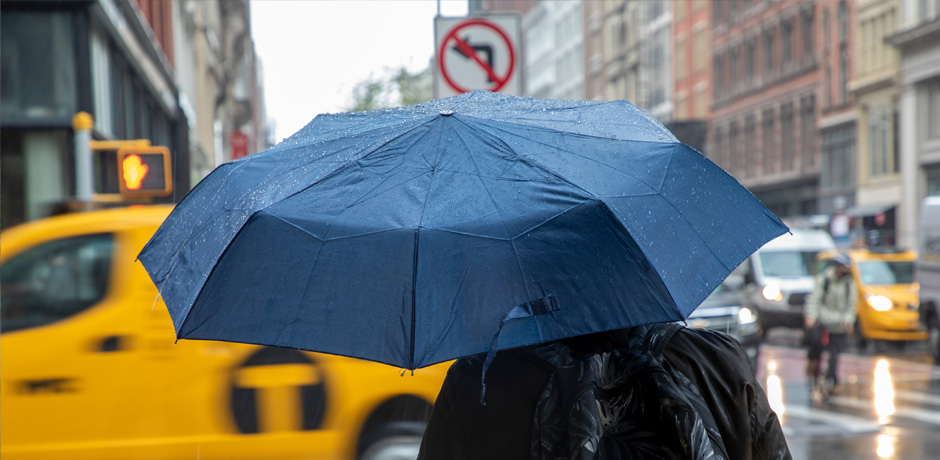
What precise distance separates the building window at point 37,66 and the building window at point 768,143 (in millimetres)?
44532

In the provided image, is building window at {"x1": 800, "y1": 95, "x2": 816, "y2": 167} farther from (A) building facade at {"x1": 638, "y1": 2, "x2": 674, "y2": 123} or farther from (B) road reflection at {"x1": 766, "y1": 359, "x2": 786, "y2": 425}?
(B) road reflection at {"x1": 766, "y1": 359, "x2": 786, "y2": 425}

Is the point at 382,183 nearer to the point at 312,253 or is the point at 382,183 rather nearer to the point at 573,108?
the point at 312,253

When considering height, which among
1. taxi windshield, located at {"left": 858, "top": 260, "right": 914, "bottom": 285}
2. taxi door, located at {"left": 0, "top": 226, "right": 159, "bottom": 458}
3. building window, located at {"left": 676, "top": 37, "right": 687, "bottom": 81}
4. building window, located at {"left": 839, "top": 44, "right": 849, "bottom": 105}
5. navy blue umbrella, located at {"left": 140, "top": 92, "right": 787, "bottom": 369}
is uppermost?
building window, located at {"left": 676, "top": 37, "right": 687, "bottom": 81}

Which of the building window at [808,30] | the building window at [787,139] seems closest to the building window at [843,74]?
the building window at [808,30]

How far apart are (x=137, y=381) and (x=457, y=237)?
4176mm

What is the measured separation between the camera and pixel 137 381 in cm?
586

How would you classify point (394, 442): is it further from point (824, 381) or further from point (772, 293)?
point (772, 293)

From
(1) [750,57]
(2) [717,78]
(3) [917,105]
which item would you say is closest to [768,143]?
(1) [750,57]

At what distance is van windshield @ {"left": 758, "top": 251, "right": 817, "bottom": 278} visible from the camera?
77.6 feet

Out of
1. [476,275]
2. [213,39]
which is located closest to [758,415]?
[476,275]

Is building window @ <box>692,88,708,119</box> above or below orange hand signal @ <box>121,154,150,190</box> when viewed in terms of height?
above

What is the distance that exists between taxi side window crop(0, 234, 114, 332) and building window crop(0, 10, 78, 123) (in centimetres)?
731

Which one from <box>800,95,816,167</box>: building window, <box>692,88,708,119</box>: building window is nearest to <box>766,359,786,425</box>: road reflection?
<box>800,95,816,167</box>: building window

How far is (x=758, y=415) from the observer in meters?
2.34
